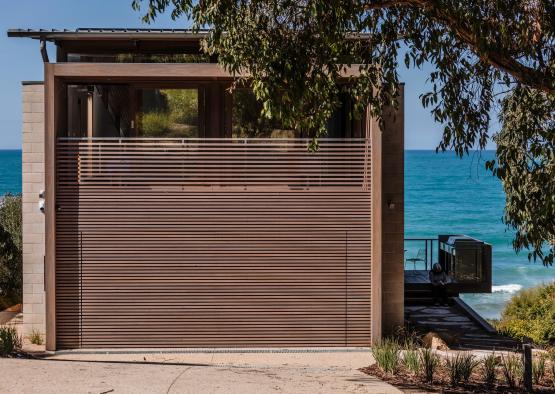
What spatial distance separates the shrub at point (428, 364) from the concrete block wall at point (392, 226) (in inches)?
132

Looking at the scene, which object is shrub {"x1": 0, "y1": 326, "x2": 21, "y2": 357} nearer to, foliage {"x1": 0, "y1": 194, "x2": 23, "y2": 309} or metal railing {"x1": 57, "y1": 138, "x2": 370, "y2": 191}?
metal railing {"x1": 57, "y1": 138, "x2": 370, "y2": 191}

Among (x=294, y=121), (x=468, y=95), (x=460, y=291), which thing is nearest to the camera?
(x=294, y=121)

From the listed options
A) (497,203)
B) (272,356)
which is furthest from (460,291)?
(497,203)

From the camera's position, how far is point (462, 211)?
64.4 meters

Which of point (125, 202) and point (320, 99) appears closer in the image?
point (320, 99)

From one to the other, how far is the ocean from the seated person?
19270 millimetres

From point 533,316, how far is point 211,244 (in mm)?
7364

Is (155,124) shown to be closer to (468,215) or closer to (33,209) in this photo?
(33,209)

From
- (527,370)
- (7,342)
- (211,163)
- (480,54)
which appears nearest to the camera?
(480,54)

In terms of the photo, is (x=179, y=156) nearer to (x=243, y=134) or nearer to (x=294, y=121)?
(x=243, y=134)

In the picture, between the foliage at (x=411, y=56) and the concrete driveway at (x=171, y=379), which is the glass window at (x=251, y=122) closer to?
the foliage at (x=411, y=56)

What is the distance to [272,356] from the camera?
11.6 metres

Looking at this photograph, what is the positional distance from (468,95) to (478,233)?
165 ft

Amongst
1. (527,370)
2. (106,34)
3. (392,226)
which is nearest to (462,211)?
(392,226)
